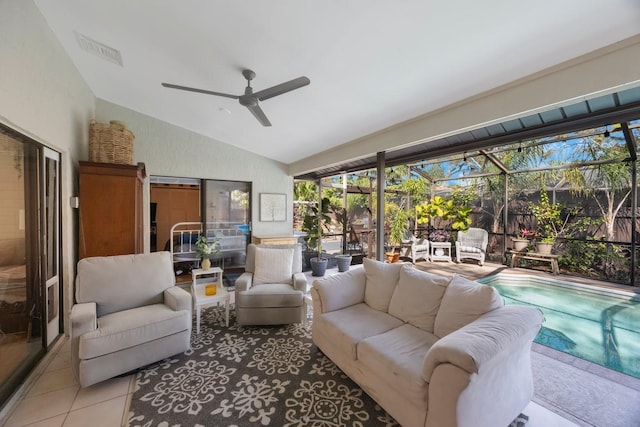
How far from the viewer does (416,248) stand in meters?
6.45

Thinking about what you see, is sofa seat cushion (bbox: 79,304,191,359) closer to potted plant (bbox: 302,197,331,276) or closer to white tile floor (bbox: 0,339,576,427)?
white tile floor (bbox: 0,339,576,427)

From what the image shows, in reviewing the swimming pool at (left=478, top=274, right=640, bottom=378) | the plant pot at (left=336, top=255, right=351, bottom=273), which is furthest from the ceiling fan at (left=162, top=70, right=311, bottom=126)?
the swimming pool at (left=478, top=274, right=640, bottom=378)

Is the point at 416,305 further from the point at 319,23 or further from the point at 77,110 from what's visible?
the point at 77,110

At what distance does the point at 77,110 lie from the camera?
121 inches

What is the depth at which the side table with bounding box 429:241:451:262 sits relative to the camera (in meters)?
6.46

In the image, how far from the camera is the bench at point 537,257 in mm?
5086

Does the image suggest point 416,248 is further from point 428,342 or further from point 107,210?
point 107,210

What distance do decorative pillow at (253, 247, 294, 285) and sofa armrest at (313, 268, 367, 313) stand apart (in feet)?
3.08

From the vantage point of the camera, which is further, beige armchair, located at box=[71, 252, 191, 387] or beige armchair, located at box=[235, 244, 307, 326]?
beige armchair, located at box=[235, 244, 307, 326]

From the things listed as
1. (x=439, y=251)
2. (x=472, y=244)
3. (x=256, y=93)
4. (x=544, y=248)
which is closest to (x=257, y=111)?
(x=256, y=93)

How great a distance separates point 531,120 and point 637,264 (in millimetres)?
4032

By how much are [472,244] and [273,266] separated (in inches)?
217

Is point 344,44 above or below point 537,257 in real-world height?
above

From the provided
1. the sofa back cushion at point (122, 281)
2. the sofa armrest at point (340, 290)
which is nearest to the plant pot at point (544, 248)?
the sofa armrest at point (340, 290)
